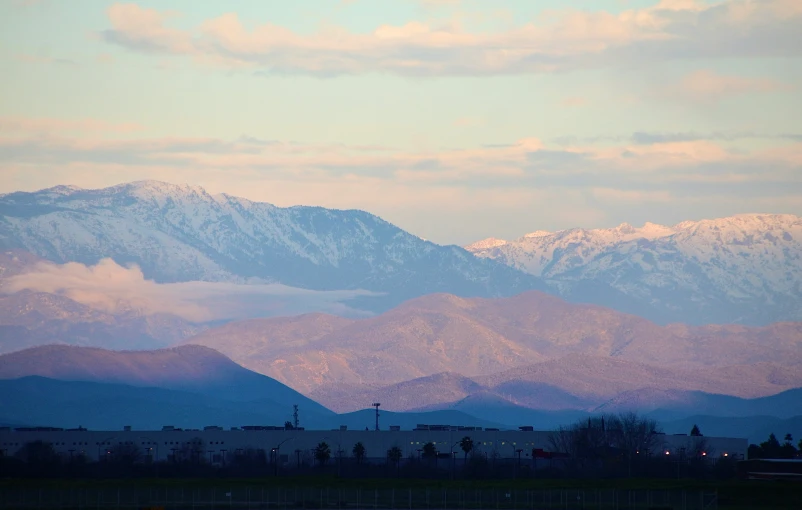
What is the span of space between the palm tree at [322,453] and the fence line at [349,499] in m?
38.7

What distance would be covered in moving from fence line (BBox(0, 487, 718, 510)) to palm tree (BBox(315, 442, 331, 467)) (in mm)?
38713

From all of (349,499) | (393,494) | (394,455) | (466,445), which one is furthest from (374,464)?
(349,499)

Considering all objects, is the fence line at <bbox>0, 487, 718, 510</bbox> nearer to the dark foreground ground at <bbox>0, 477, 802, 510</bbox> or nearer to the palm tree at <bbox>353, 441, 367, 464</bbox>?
the dark foreground ground at <bbox>0, 477, 802, 510</bbox>

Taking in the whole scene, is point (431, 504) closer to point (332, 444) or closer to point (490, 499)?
point (490, 499)

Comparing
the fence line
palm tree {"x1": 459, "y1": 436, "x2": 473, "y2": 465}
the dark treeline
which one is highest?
palm tree {"x1": 459, "y1": 436, "x2": 473, "y2": 465}

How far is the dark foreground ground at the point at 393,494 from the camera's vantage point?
119m

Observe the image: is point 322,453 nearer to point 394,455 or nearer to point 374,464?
point 374,464

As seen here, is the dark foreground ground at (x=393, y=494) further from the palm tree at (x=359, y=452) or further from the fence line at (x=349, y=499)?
the palm tree at (x=359, y=452)

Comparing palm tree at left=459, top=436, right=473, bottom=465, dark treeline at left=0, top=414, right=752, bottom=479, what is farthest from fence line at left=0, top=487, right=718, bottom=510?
palm tree at left=459, top=436, right=473, bottom=465

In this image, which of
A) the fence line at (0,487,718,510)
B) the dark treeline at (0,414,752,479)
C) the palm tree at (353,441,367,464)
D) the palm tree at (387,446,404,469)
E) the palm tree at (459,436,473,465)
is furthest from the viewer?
the palm tree at (459,436,473,465)

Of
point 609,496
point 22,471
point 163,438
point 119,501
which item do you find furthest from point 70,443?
point 609,496

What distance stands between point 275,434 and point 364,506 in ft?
260

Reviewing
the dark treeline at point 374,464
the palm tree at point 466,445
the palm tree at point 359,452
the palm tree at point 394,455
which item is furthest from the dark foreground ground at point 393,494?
the palm tree at point 466,445

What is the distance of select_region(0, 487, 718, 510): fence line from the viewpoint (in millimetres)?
117812
